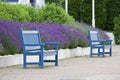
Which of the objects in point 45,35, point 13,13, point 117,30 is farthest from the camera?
point 117,30

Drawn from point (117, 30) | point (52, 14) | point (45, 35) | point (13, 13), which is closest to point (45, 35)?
point (45, 35)

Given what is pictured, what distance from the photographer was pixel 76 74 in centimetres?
1349

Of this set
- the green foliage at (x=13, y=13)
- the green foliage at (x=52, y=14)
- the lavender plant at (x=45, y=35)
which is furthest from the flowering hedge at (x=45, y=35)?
the green foliage at (x=52, y=14)

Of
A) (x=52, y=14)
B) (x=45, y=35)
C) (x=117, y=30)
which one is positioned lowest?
(x=117, y=30)

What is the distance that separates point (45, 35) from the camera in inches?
775

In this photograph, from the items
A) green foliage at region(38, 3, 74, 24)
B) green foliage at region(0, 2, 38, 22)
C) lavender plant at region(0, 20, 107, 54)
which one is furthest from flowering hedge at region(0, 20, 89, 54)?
green foliage at region(38, 3, 74, 24)

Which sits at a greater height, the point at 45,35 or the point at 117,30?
the point at 45,35

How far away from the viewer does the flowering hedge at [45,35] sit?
16422mm

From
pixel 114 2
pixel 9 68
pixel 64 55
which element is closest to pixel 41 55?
pixel 9 68

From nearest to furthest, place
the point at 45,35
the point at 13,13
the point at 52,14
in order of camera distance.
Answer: the point at 45,35 < the point at 13,13 < the point at 52,14

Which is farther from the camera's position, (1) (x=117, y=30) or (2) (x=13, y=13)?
(1) (x=117, y=30)

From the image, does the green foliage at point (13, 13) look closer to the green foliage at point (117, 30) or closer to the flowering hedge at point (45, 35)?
the flowering hedge at point (45, 35)

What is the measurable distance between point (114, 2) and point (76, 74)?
38.7 m

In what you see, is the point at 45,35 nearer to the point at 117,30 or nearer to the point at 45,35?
the point at 45,35
